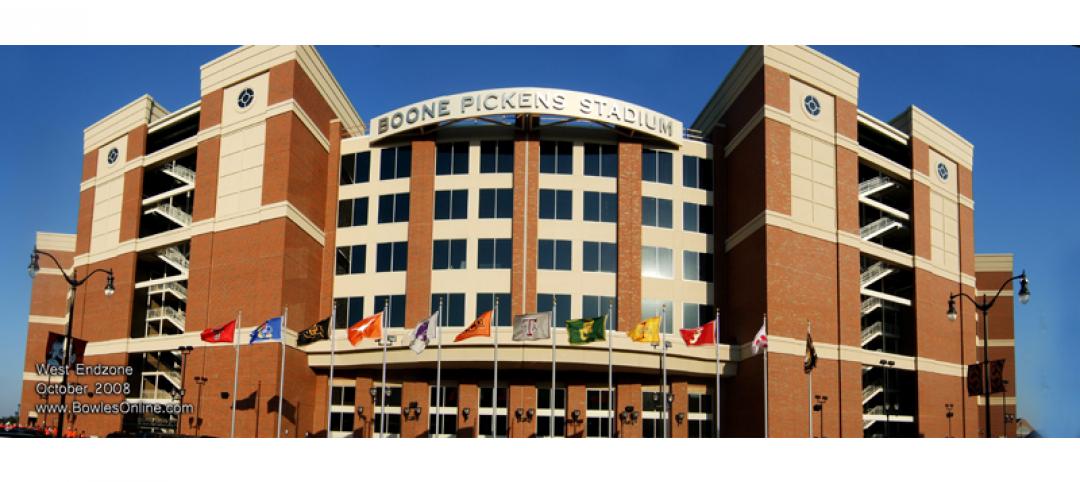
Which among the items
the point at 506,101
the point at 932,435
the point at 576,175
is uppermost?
the point at 506,101

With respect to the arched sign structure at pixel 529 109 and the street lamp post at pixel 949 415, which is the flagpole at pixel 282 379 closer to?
the arched sign structure at pixel 529 109

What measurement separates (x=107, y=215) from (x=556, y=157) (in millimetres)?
31697

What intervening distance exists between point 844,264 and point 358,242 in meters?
29.9

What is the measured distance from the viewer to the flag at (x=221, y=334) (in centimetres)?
4722

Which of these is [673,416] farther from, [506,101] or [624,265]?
[506,101]

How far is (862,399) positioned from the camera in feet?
176

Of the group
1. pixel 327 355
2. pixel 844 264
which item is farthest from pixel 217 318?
pixel 844 264

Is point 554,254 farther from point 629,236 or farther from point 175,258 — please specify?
point 175,258

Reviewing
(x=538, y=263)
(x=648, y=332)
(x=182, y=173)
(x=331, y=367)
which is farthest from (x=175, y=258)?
(x=648, y=332)

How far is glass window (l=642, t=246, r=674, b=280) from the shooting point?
182 feet

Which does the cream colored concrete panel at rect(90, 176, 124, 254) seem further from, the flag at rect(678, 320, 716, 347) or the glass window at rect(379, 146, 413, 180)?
the flag at rect(678, 320, 716, 347)

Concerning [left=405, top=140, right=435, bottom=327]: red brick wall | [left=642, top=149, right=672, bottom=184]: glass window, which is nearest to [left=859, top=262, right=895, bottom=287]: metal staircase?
[left=642, top=149, right=672, bottom=184]: glass window

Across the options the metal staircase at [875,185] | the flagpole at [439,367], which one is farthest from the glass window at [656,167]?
the flagpole at [439,367]

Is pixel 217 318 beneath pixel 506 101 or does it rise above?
beneath
